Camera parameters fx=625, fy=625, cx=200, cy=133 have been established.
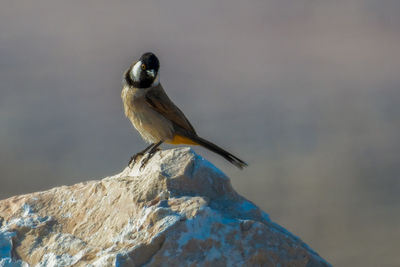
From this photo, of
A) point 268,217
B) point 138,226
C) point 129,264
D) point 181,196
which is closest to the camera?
point 129,264

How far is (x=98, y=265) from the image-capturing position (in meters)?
4.51

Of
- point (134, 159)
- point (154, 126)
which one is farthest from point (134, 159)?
point (154, 126)

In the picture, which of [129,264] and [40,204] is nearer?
[129,264]

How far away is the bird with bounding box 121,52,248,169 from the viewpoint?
7.28 metres

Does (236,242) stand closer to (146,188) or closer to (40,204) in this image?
(146,188)

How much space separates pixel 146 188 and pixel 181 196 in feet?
1.00

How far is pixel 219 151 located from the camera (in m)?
7.09

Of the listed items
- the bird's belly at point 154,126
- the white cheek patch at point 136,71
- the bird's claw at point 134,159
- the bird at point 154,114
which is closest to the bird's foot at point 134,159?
the bird's claw at point 134,159

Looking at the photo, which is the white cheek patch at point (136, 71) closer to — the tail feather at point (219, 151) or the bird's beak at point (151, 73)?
the bird's beak at point (151, 73)

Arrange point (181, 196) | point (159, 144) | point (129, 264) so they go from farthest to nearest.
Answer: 1. point (159, 144)
2. point (181, 196)
3. point (129, 264)

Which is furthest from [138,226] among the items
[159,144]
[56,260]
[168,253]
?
[159,144]

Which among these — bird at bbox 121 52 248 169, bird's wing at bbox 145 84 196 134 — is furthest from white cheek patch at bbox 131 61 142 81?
bird's wing at bbox 145 84 196 134

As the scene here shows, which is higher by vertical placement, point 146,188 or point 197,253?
point 146,188

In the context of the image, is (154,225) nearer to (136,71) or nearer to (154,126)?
(154,126)
